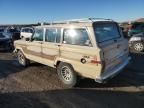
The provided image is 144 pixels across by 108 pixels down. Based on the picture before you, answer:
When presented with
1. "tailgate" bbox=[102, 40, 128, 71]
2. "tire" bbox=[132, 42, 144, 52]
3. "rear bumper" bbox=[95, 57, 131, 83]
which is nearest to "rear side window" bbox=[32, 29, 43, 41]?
"tailgate" bbox=[102, 40, 128, 71]

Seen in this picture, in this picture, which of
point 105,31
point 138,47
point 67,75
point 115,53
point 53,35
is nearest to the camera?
point 115,53

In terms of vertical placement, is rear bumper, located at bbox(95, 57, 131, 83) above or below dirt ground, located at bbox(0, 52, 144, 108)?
above

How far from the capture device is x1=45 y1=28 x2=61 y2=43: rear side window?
7.25 meters

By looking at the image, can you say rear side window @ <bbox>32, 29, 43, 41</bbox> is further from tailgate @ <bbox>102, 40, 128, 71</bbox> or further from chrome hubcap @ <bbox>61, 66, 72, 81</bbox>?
tailgate @ <bbox>102, 40, 128, 71</bbox>

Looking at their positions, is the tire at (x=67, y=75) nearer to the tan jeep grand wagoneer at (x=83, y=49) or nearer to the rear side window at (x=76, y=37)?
the tan jeep grand wagoneer at (x=83, y=49)

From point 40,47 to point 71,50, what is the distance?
1.96 metres

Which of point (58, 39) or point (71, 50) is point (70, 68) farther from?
point (58, 39)

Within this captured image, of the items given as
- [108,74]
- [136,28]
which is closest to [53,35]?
[108,74]

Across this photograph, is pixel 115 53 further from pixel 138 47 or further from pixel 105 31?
pixel 138 47

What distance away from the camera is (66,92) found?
6504 mm

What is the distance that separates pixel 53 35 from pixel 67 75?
1.48 metres

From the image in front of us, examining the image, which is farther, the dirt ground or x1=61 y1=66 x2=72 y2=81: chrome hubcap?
x1=61 y1=66 x2=72 y2=81: chrome hubcap

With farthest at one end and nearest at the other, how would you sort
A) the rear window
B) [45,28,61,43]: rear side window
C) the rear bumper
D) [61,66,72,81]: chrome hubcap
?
[45,28,61,43]: rear side window, [61,66,72,81]: chrome hubcap, the rear window, the rear bumper

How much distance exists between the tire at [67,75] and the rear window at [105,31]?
4.39ft
